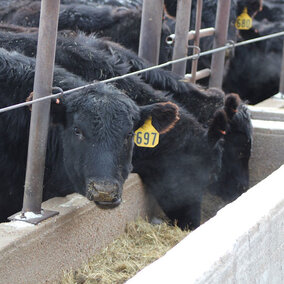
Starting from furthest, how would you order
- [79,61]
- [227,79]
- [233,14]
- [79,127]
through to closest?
1. [227,79]
2. [233,14]
3. [79,61]
4. [79,127]

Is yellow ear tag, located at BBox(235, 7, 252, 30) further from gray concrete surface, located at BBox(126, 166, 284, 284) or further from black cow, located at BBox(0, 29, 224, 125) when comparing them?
gray concrete surface, located at BBox(126, 166, 284, 284)

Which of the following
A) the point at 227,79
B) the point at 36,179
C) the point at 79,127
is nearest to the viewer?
the point at 36,179

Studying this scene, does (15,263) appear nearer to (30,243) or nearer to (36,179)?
(30,243)

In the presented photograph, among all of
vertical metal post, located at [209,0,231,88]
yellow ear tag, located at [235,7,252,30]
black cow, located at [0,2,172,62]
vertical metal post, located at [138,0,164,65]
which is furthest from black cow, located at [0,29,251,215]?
yellow ear tag, located at [235,7,252,30]

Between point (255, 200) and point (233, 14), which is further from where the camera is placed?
point (233, 14)

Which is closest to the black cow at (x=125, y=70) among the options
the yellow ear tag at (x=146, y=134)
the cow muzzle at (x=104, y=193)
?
the yellow ear tag at (x=146, y=134)

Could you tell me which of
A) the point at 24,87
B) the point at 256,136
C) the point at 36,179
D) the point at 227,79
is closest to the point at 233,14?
the point at 227,79

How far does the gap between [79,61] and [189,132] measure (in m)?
1.04

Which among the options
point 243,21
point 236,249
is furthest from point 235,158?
point 243,21

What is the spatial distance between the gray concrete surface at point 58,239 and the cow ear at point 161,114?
1.94 ft

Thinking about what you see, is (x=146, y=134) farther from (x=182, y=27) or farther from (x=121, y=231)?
(x=182, y=27)

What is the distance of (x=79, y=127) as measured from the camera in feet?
12.6

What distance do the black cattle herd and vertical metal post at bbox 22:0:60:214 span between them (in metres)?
0.25

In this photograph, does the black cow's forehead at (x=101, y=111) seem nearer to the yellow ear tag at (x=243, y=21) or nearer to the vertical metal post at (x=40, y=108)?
the vertical metal post at (x=40, y=108)
